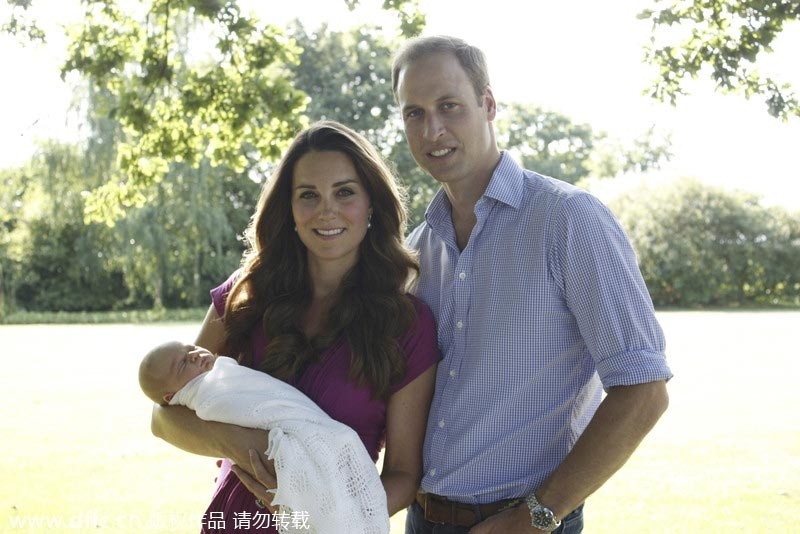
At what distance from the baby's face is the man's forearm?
1.16 m

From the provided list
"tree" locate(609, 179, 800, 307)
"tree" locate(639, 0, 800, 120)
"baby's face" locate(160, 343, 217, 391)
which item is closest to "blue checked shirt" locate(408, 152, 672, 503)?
"baby's face" locate(160, 343, 217, 391)

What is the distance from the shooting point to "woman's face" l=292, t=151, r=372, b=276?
2842mm

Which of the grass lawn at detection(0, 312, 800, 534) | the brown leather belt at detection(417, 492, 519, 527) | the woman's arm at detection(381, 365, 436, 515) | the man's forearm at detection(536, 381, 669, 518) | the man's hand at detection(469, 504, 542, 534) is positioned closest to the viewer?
the man's forearm at detection(536, 381, 669, 518)

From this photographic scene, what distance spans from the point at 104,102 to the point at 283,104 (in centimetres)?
148

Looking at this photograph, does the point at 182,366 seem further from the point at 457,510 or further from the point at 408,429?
the point at 457,510

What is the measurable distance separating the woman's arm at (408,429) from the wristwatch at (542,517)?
0.41 m

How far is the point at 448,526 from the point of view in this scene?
2.59 m

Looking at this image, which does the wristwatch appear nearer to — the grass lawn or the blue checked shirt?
the blue checked shirt

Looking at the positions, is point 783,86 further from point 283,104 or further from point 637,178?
point 637,178

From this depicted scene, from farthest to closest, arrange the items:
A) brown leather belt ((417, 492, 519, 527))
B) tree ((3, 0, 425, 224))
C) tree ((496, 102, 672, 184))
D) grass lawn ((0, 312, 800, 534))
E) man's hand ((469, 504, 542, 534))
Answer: tree ((496, 102, 672, 184))
tree ((3, 0, 425, 224))
grass lawn ((0, 312, 800, 534))
brown leather belt ((417, 492, 519, 527))
man's hand ((469, 504, 542, 534))

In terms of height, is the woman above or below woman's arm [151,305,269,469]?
above

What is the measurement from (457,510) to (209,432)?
79 centimetres

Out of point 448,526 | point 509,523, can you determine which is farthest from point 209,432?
point 509,523

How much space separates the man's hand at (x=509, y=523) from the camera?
238 cm
